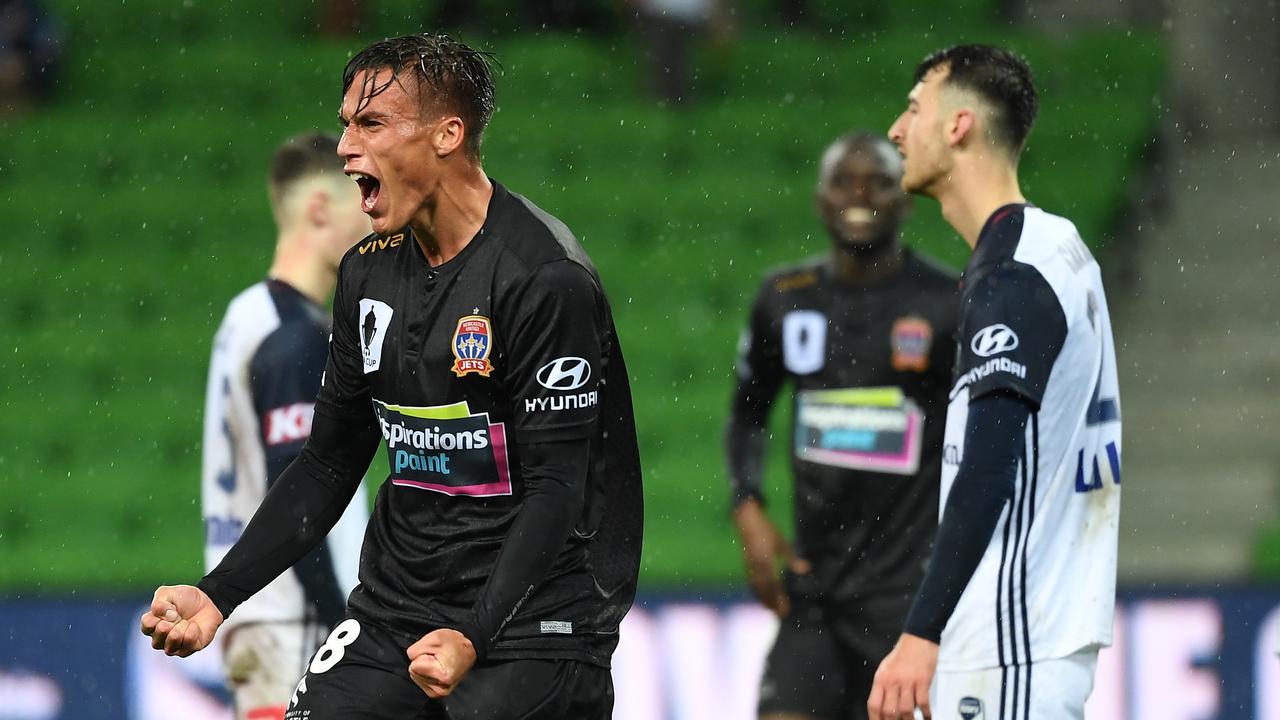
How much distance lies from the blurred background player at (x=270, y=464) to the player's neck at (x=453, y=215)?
1.43 metres

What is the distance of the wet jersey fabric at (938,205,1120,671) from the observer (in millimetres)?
3830

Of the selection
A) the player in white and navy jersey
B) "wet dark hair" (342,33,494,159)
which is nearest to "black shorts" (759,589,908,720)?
the player in white and navy jersey

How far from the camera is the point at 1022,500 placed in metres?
3.87

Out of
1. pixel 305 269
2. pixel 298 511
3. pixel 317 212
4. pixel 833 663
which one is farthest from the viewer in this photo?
pixel 833 663

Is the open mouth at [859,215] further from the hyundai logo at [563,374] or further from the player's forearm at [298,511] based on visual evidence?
the hyundai logo at [563,374]

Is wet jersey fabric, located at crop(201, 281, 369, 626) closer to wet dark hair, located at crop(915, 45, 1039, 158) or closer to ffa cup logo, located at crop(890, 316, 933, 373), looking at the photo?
ffa cup logo, located at crop(890, 316, 933, 373)

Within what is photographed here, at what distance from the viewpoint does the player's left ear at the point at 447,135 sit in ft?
11.7

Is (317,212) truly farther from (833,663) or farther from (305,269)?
(833,663)

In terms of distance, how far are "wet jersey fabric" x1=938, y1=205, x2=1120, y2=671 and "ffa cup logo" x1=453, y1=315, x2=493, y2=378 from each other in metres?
1.06

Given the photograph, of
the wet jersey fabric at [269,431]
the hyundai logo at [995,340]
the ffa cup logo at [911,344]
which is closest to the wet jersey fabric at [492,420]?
the hyundai logo at [995,340]

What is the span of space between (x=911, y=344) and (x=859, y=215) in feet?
1.58

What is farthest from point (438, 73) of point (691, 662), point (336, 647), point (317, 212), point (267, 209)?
point (267, 209)

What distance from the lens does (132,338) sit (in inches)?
433

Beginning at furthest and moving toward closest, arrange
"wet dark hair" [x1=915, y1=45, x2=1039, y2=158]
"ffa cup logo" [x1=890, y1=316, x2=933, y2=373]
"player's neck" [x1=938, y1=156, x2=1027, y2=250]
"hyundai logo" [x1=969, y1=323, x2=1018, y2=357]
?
"ffa cup logo" [x1=890, y1=316, x2=933, y2=373] → "wet dark hair" [x1=915, y1=45, x2=1039, y2=158] → "player's neck" [x1=938, y1=156, x2=1027, y2=250] → "hyundai logo" [x1=969, y1=323, x2=1018, y2=357]
